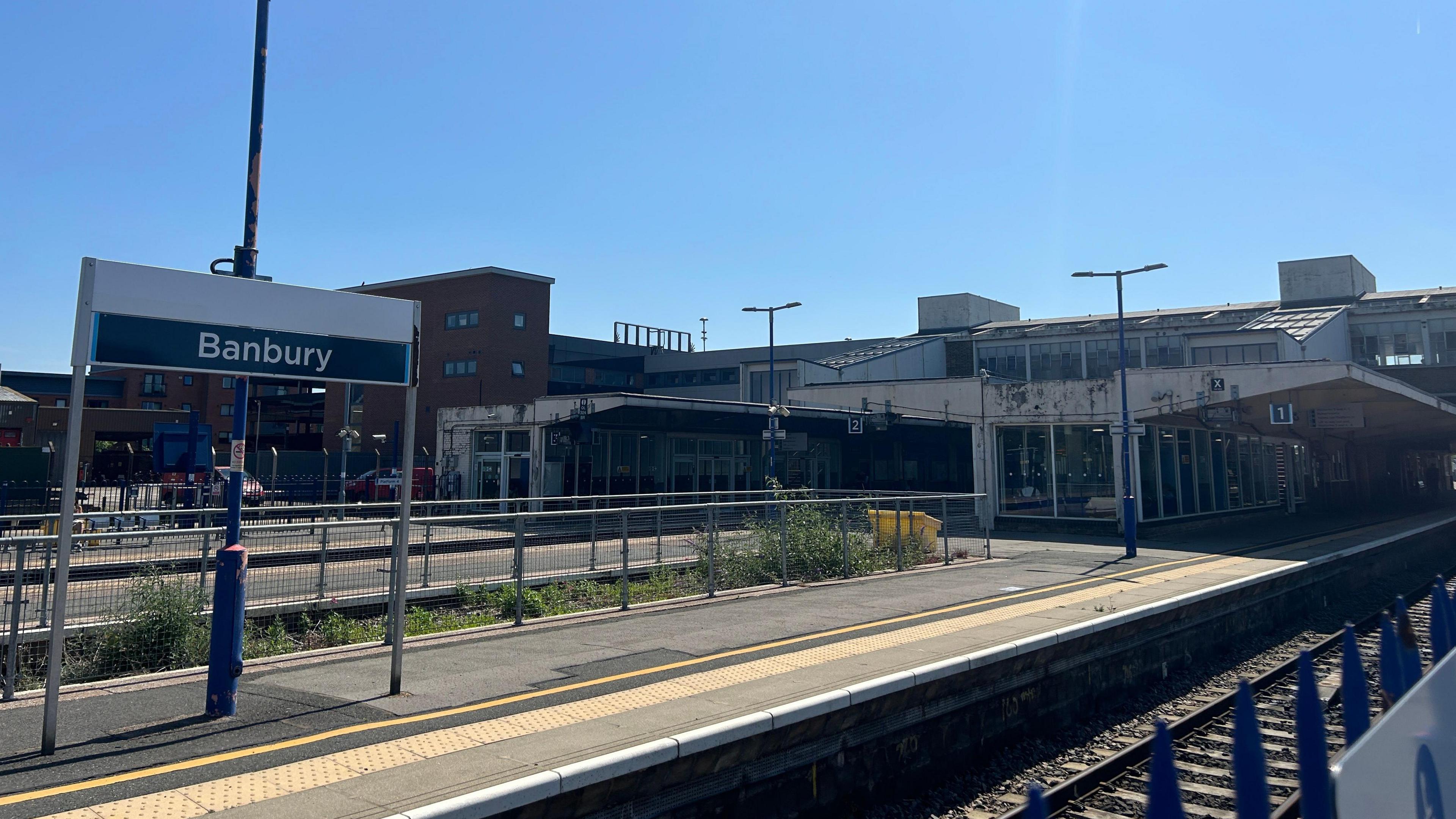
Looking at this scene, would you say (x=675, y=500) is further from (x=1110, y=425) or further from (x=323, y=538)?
(x=323, y=538)

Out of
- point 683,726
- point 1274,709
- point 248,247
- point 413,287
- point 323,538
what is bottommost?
point 1274,709

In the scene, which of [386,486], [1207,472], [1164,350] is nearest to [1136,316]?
[1164,350]

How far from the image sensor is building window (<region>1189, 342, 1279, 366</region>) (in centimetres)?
3862

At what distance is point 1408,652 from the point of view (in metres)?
6.38

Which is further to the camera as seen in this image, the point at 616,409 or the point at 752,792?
the point at 616,409

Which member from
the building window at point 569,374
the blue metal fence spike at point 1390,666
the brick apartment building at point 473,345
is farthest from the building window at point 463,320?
the blue metal fence spike at point 1390,666

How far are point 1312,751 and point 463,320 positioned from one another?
175 ft

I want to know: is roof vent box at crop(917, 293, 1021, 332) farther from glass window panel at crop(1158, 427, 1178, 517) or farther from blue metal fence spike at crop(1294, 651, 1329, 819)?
blue metal fence spike at crop(1294, 651, 1329, 819)

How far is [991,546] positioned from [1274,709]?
40.6ft

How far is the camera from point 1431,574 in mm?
24078

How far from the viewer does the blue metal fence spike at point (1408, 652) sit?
6375 millimetres

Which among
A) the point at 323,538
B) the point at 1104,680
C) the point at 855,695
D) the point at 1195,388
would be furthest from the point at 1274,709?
the point at 1195,388

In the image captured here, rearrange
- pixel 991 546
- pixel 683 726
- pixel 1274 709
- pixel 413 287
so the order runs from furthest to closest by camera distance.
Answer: pixel 413 287 < pixel 991 546 < pixel 1274 709 < pixel 683 726

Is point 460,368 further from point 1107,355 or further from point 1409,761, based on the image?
point 1409,761
